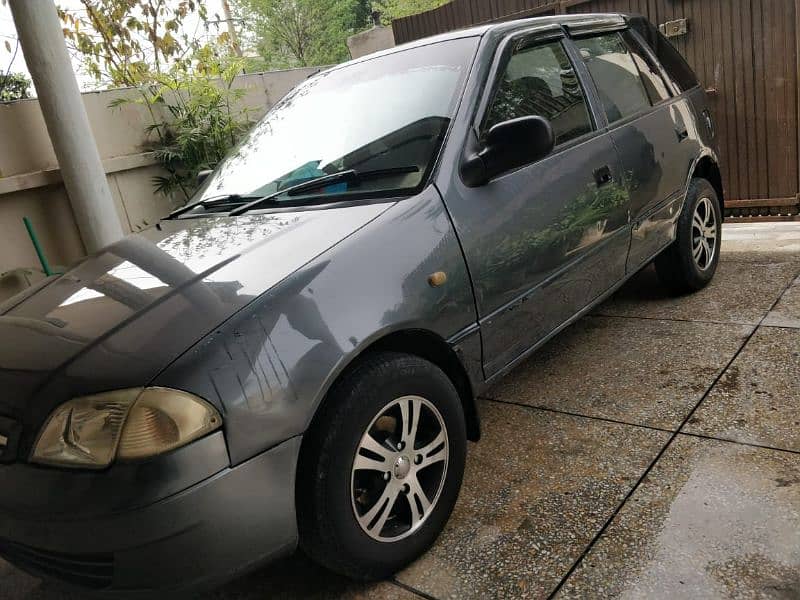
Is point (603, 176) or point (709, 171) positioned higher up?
point (603, 176)

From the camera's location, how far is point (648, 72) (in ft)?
12.6

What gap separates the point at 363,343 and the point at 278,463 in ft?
1.37

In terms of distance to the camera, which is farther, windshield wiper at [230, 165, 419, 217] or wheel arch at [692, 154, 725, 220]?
wheel arch at [692, 154, 725, 220]

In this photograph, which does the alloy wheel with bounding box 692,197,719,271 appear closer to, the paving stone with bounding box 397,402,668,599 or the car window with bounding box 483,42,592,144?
the car window with bounding box 483,42,592,144

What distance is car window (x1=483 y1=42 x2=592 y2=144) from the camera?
2.81 meters

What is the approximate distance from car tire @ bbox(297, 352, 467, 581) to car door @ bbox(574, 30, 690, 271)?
1.72 m

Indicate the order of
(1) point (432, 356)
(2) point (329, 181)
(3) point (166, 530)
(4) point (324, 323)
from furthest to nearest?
(2) point (329, 181) → (1) point (432, 356) → (4) point (324, 323) → (3) point (166, 530)

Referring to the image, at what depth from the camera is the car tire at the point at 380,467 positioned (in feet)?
6.12

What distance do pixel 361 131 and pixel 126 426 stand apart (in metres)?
1.57

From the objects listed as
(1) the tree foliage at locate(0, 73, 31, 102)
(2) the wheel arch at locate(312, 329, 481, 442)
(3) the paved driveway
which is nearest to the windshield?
(2) the wheel arch at locate(312, 329, 481, 442)

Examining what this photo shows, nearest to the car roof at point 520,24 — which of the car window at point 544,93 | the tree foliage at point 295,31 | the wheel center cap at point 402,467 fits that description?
the car window at point 544,93

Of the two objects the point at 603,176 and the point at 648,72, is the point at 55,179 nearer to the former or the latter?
the point at 603,176

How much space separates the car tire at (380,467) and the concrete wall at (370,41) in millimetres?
16978

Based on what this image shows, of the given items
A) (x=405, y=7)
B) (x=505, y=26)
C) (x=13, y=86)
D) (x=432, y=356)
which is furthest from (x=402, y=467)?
(x=405, y=7)
